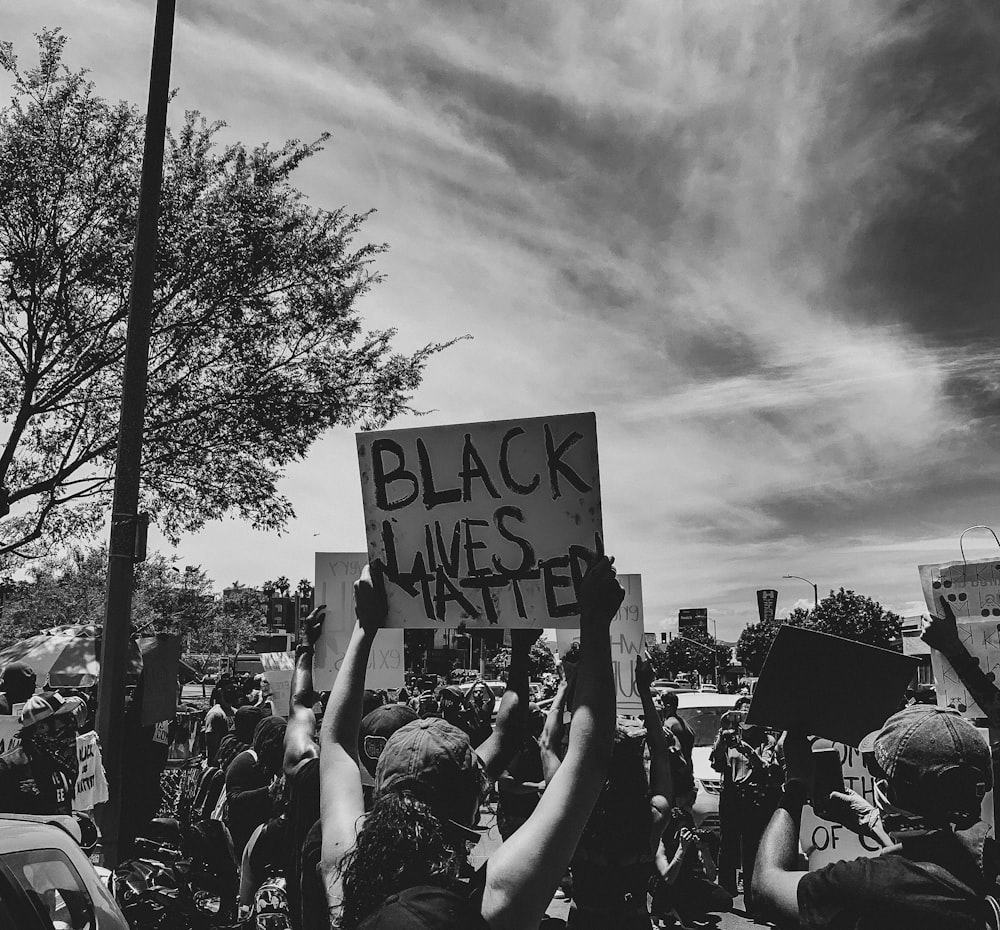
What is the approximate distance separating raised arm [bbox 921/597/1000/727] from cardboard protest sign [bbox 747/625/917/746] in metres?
0.58

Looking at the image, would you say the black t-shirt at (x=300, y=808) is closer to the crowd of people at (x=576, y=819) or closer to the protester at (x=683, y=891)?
the crowd of people at (x=576, y=819)

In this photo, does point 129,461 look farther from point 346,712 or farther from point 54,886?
point 346,712

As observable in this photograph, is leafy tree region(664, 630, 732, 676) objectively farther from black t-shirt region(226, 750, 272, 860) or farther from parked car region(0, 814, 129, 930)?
parked car region(0, 814, 129, 930)

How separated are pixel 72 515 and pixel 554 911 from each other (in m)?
8.80

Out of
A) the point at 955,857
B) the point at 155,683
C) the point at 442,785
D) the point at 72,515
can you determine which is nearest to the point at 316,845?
the point at 442,785

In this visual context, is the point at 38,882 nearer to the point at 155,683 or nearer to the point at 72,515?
the point at 155,683

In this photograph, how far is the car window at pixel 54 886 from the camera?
2846 mm

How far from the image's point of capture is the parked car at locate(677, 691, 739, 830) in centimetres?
1122

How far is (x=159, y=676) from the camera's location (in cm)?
878

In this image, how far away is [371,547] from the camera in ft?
9.48

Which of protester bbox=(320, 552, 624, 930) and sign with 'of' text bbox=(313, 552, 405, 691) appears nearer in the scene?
protester bbox=(320, 552, 624, 930)

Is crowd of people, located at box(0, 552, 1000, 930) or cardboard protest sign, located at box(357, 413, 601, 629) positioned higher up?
cardboard protest sign, located at box(357, 413, 601, 629)

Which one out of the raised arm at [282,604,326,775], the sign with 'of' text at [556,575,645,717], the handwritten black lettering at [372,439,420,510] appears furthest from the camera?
the sign with 'of' text at [556,575,645,717]

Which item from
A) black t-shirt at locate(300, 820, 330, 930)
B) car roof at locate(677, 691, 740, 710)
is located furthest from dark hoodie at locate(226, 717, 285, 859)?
car roof at locate(677, 691, 740, 710)
